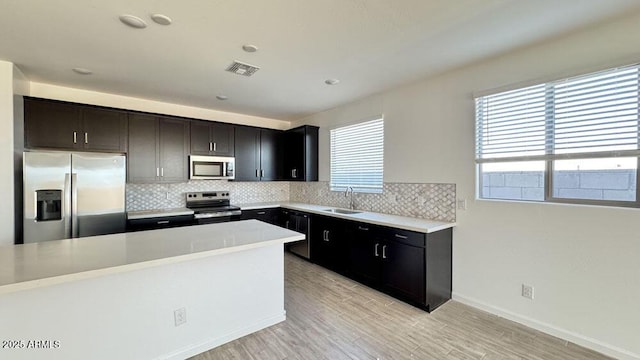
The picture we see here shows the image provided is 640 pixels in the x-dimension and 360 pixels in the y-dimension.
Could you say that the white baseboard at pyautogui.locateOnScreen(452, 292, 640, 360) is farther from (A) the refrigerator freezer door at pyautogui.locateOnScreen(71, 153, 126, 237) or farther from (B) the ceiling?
(A) the refrigerator freezer door at pyautogui.locateOnScreen(71, 153, 126, 237)

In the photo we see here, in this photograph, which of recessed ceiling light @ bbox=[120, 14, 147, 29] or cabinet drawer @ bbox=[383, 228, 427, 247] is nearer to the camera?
recessed ceiling light @ bbox=[120, 14, 147, 29]

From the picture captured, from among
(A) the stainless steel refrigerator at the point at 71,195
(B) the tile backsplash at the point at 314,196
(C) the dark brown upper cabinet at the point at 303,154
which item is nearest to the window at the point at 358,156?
(B) the tile backsplash at the point at 314,196

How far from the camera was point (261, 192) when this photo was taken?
5.49 m

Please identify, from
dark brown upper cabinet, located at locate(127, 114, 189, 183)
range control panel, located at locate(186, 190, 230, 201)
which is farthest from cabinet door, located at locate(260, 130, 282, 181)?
dark brown upper cabinet, located at locate(127, 114, 189, 183)

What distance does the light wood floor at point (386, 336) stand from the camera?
6.93 feet

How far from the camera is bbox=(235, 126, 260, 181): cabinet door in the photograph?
15.8 ft

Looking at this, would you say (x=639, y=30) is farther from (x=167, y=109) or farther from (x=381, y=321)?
(x=167, y=109)

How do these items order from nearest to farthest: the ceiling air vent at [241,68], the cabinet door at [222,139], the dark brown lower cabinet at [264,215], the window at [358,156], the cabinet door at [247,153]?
1. the ceiling air vent at [241,68]
2. the window at [358,156]
3. the cabinet door at [222,139]
4. the dark brown lower cabinet at [264,215]
5. the cabinet door at [247,153]

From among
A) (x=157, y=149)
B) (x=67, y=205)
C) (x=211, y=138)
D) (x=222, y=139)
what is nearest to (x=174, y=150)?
(x=157, y=149)

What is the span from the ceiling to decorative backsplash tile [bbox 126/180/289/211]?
1.59 meters

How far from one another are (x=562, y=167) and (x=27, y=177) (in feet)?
17.4

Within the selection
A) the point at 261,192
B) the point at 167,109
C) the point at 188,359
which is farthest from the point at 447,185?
the point at 167,109

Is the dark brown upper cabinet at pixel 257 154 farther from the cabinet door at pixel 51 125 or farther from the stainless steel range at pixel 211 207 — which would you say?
the cabinet door at pixel 51 125

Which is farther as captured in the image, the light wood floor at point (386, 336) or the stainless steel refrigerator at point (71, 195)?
the stainless steel refrigerator at point (71, 195)
